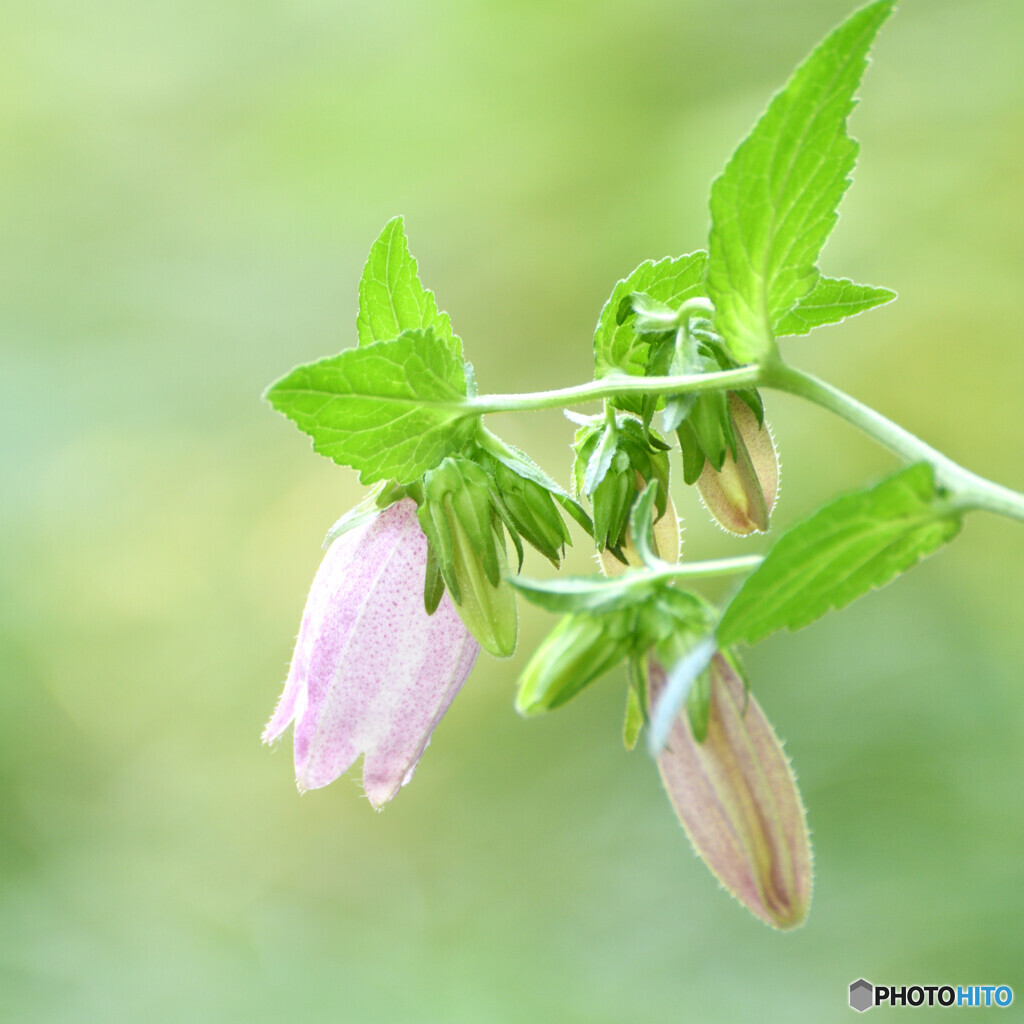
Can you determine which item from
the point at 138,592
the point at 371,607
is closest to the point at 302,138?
the point at 138,592

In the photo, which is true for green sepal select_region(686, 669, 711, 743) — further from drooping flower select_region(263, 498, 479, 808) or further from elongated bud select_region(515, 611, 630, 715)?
drooping flower select_region(263, 498, 479, 808)

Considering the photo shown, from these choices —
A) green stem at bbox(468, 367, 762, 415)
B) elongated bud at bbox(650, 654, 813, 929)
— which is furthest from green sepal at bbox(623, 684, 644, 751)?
green stem at bbox(468, 367, 762, 415)

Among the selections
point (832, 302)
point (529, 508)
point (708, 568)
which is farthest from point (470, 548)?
point (832, 302)

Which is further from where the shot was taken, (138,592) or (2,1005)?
(138,592)

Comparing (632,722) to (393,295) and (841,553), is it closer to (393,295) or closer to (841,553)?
Answer: (841,553)

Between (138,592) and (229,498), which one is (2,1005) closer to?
(138,592)

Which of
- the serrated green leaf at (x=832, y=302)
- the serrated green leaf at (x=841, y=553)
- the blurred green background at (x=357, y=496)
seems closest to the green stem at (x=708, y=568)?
the serrated green leaf at (x=841, y=553)
